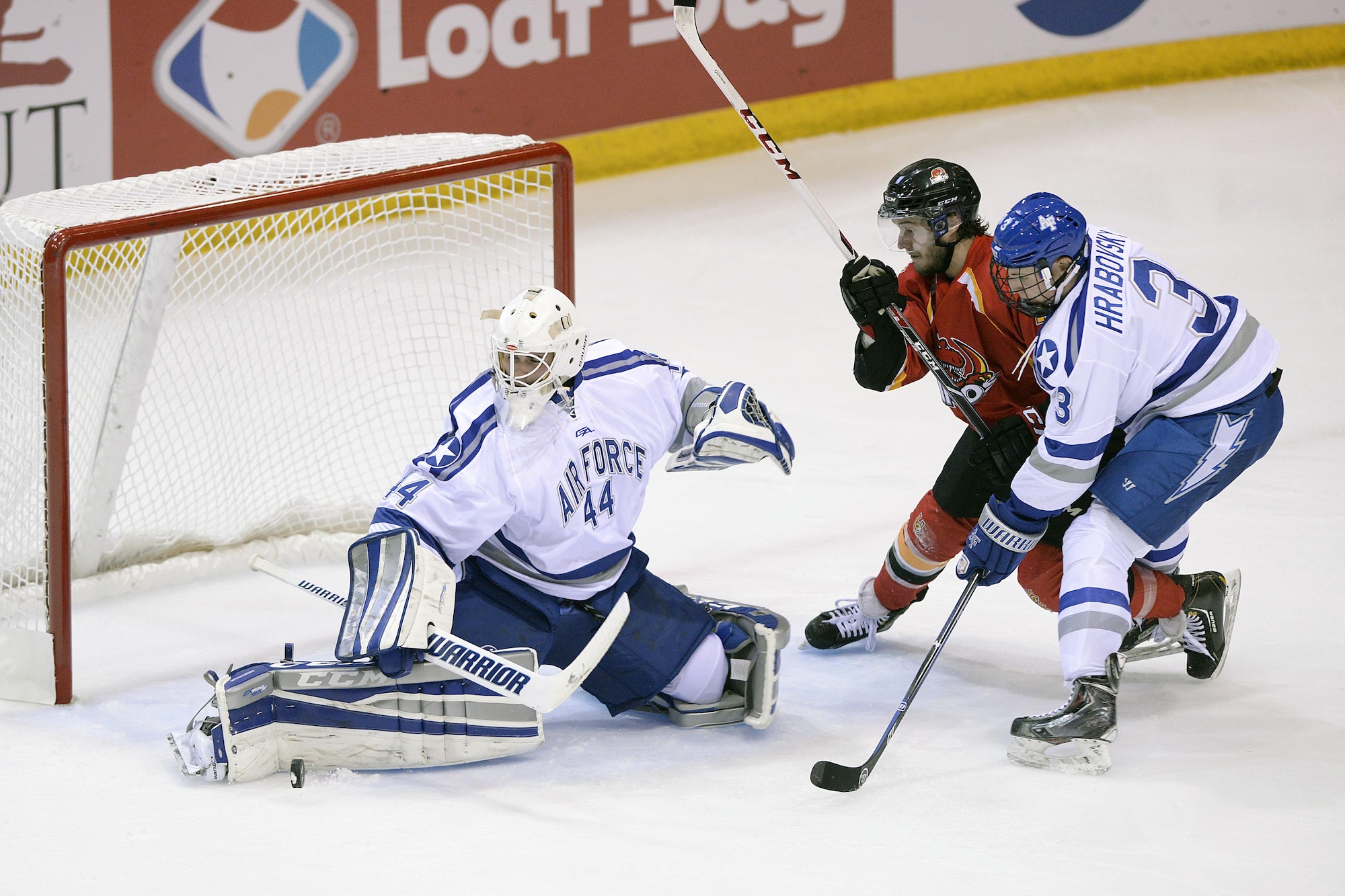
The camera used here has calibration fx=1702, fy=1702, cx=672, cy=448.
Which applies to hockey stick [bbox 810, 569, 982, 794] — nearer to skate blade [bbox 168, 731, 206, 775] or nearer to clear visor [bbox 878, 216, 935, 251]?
clear visor [bbox 878, 216, 935, 251]

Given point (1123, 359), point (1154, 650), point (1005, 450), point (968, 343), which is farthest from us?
point (1154, 650)

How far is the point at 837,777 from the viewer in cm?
295

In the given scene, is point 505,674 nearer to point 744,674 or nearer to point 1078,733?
point 744,674

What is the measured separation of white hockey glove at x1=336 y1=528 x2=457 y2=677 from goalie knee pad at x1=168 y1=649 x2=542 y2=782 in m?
0.10

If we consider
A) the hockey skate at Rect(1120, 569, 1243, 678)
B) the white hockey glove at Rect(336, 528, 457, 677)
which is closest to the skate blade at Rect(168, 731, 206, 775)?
the white hockey glove at Rect(336, 528, 457, 677)

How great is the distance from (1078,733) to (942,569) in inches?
24.4

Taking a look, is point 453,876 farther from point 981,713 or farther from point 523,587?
point 981,713

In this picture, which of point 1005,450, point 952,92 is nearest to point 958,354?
point 1005,450

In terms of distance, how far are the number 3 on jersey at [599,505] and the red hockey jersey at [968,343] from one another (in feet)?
2.14

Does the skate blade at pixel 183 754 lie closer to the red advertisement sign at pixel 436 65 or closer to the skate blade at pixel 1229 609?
the skate blade at pixel 1229 609

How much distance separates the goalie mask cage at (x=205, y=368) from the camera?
3.38 m

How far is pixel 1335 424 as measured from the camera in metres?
5.16

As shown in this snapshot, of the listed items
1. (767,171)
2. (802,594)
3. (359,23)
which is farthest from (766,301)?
(802,594)

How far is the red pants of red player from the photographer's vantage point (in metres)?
3.36
